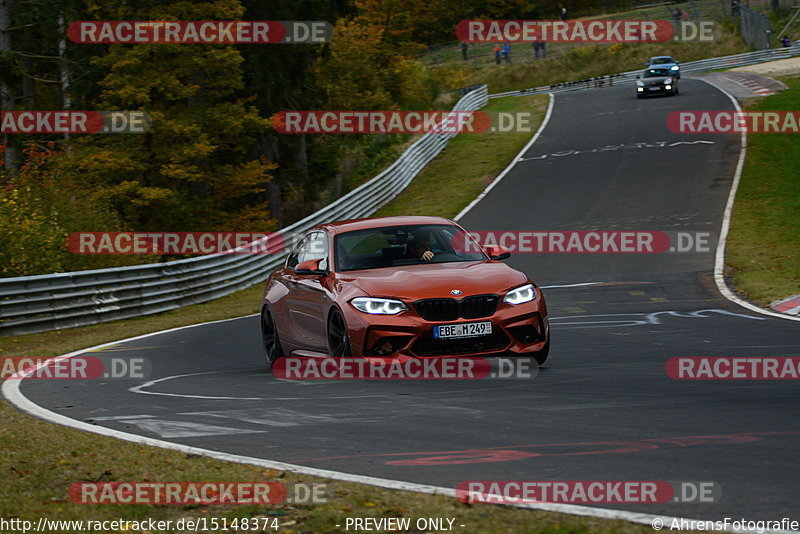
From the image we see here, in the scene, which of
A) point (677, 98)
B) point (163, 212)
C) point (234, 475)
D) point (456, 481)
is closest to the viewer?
point (456, 481)

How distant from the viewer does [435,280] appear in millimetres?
10570

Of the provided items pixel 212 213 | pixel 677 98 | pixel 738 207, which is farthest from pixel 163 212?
pixel 677 98

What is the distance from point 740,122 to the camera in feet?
145

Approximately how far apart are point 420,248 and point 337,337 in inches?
53.7

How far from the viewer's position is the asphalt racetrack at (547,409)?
19.9 feet

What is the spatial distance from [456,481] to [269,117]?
38.0m

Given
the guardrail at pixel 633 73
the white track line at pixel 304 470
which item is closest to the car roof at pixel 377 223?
the white track line at pixel 304 470

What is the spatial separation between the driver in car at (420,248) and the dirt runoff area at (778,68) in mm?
49901

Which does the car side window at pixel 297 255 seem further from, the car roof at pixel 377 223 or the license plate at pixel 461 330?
the license plate at pixel 461 330

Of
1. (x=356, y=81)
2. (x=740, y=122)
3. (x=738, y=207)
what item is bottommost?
(x=738, y=207)

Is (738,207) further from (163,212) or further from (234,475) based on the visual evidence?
(234,475)

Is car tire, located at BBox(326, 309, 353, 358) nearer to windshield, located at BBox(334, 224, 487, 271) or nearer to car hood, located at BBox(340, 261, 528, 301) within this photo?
car hood, located at BBox(340, 261, 528, 301)

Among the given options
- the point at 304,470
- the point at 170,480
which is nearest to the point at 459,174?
the point at 304,470

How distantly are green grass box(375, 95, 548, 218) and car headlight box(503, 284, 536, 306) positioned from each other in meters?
24.3
